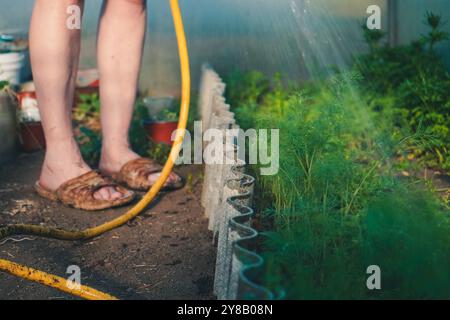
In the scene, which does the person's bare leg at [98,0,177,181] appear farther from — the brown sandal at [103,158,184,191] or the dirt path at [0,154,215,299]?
the dirt path at [0,154,215,299]

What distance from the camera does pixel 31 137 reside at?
12.6 ft

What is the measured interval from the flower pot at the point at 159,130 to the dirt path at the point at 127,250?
0.63m

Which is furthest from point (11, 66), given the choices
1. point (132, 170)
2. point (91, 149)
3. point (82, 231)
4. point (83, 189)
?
point (82, 231)

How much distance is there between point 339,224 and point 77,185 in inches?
48.8

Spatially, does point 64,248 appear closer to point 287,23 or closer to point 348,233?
point 348,233

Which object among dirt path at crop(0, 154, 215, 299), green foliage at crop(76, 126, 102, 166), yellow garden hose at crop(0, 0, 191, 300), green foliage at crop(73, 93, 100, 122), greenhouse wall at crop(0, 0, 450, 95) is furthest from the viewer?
greenhouse wall at crop(0, 0, 450, 95)

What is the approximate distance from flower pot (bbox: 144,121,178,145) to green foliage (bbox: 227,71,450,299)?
1.10 metres

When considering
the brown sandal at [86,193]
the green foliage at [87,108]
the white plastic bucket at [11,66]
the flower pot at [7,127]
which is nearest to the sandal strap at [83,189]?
the brown sandal at [86,193]

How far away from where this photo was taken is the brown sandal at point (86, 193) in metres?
2.96

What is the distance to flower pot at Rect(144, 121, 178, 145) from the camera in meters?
3.87

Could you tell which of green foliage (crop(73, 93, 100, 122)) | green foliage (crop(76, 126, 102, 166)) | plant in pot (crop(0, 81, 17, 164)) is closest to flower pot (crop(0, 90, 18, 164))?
plant in pot (crop(0, 81, 17, 164))

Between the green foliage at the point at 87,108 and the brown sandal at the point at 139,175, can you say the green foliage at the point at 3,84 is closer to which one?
the green foliage at the point at 87,108

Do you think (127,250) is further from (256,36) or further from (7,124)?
(256,36)
